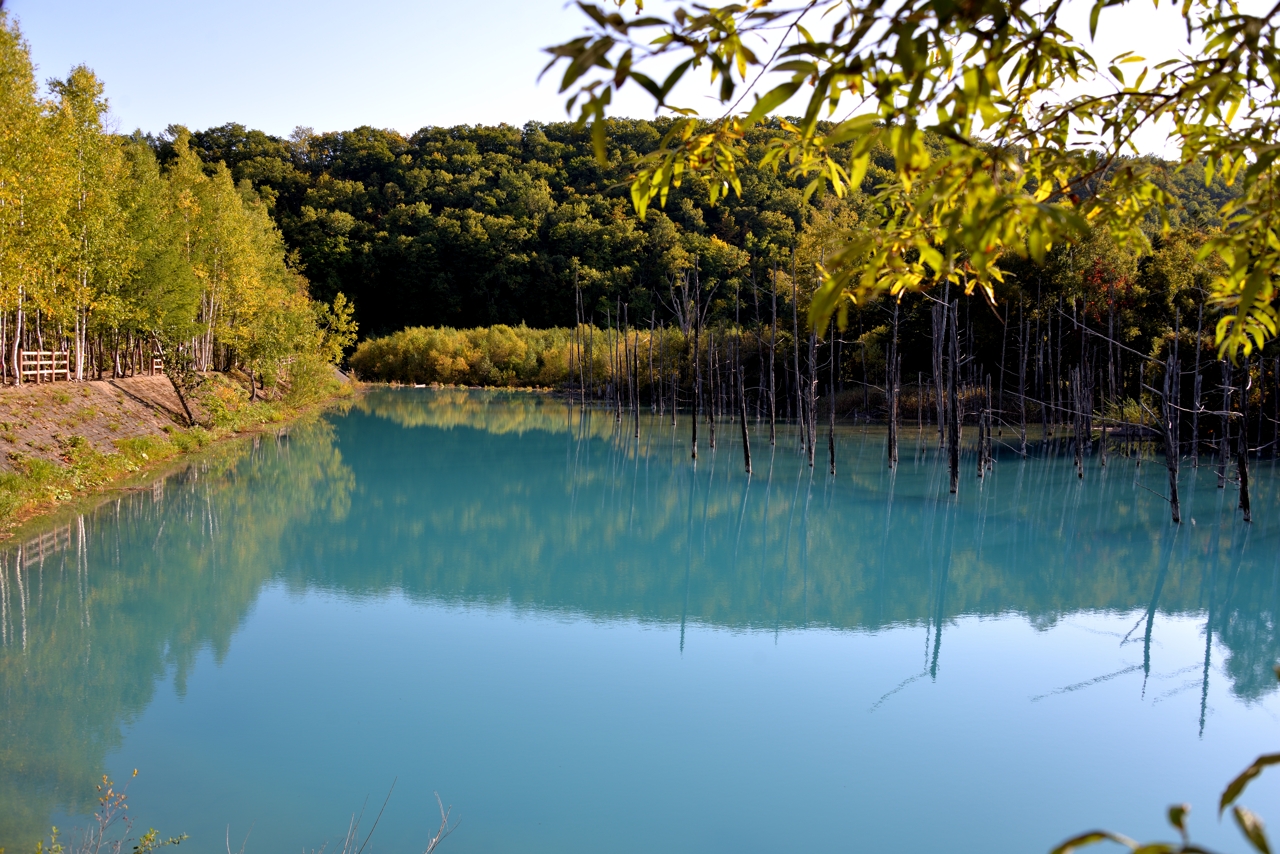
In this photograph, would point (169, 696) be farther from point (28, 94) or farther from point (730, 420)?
point (730, 420)

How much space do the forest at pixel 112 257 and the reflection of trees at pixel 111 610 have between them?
4153 mm

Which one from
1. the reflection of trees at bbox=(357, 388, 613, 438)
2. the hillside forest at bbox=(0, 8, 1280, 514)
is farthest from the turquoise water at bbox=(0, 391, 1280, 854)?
the reflection of trees at bbox=(357, 388, 613, 438)

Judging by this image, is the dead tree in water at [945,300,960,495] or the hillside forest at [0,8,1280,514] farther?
the hillside forest at [0,8,1280,514]

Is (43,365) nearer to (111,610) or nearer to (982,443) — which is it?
(111,610)

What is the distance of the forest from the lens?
1302cm

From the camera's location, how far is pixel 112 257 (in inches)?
680

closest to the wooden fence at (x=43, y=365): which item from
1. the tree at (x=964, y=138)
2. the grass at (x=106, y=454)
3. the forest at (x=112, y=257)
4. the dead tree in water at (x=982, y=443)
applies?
the forest at (x=112, y=257)

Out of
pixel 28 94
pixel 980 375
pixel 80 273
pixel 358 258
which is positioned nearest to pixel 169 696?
pixel 28 94

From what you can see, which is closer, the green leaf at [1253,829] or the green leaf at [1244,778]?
the green leaf at [1253,829]

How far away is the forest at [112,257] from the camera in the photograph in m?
13.0

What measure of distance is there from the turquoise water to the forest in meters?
4.22

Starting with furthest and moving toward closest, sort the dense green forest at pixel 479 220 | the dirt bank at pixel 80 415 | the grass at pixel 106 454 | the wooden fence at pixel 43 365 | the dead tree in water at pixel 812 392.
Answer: the dense green forest at pixel 479 220
the wooden fence at pixel 43 365
the dead tree in water at pixel 812 392
the dirt bank at pixel 80 415
the grass at pixel 106 454

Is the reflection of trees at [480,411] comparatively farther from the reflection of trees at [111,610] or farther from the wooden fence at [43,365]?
the reflection of trees at [111,610]

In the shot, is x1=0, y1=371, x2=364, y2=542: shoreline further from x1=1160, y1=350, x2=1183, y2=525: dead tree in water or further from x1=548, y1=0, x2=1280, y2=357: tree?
x1=1160, y1=350, x2=1183, y2=525: dead tree in water
